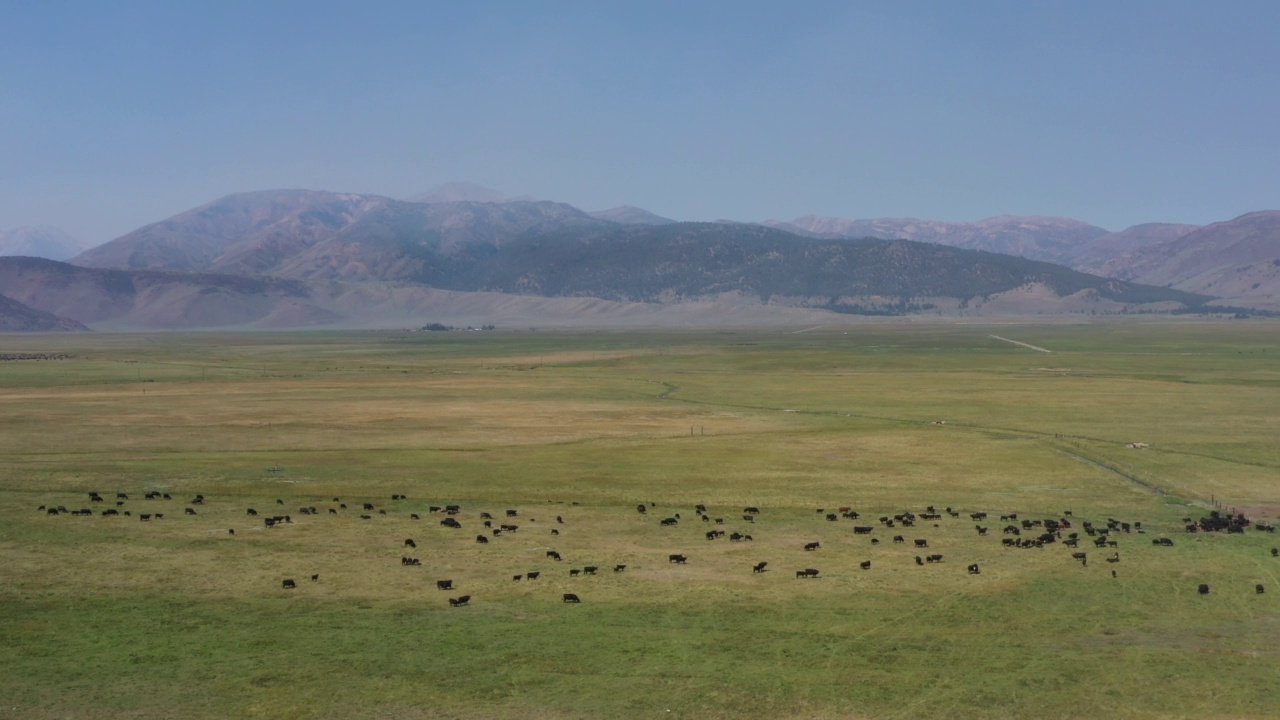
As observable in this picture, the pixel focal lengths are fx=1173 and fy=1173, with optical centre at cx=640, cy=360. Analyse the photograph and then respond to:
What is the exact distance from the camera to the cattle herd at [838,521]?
36000mm

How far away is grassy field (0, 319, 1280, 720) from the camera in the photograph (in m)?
24.7

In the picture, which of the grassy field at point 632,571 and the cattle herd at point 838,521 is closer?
the grassy field at point 632,571

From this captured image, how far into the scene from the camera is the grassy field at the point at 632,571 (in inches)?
973

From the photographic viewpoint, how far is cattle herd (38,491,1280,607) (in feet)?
118

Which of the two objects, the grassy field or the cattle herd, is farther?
A: the cattle herd

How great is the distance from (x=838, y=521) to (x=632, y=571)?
1132cm

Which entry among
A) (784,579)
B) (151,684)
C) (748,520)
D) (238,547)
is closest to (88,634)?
(151,684)

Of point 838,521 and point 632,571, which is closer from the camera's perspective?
point 632,571

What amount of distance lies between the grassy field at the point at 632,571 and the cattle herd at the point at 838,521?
39 cm

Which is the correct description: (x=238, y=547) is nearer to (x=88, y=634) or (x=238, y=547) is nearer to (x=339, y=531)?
(x=339, y=531)

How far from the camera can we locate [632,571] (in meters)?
34.8

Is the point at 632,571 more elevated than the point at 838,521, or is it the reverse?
the point at 632,571

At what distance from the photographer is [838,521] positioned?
43188 millimetres

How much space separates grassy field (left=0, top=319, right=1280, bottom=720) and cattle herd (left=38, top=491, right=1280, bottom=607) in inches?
15.4
